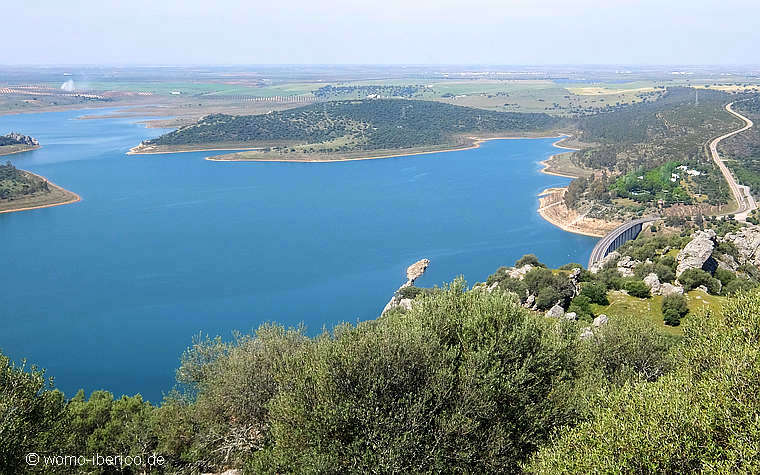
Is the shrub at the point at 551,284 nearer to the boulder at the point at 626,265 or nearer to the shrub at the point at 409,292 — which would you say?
the boulder at the point at 626,265

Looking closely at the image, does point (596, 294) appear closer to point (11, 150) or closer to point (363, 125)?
point (363, 125)

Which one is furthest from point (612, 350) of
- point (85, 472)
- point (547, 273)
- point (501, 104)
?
point (501, 104)

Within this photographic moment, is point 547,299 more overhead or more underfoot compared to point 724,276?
more underfoot

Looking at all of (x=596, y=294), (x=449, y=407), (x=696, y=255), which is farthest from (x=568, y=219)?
(x=449, y=407)

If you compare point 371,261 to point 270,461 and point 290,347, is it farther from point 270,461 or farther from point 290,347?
point 270,461

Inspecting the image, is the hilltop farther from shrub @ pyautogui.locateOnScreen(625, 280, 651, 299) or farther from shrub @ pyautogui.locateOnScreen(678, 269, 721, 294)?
shrub @ pyautogui.locateOnScreen(678, 269, 721, 294)

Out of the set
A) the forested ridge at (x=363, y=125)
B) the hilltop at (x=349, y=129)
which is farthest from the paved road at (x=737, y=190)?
the forested ridge at (x=363, y=125)
